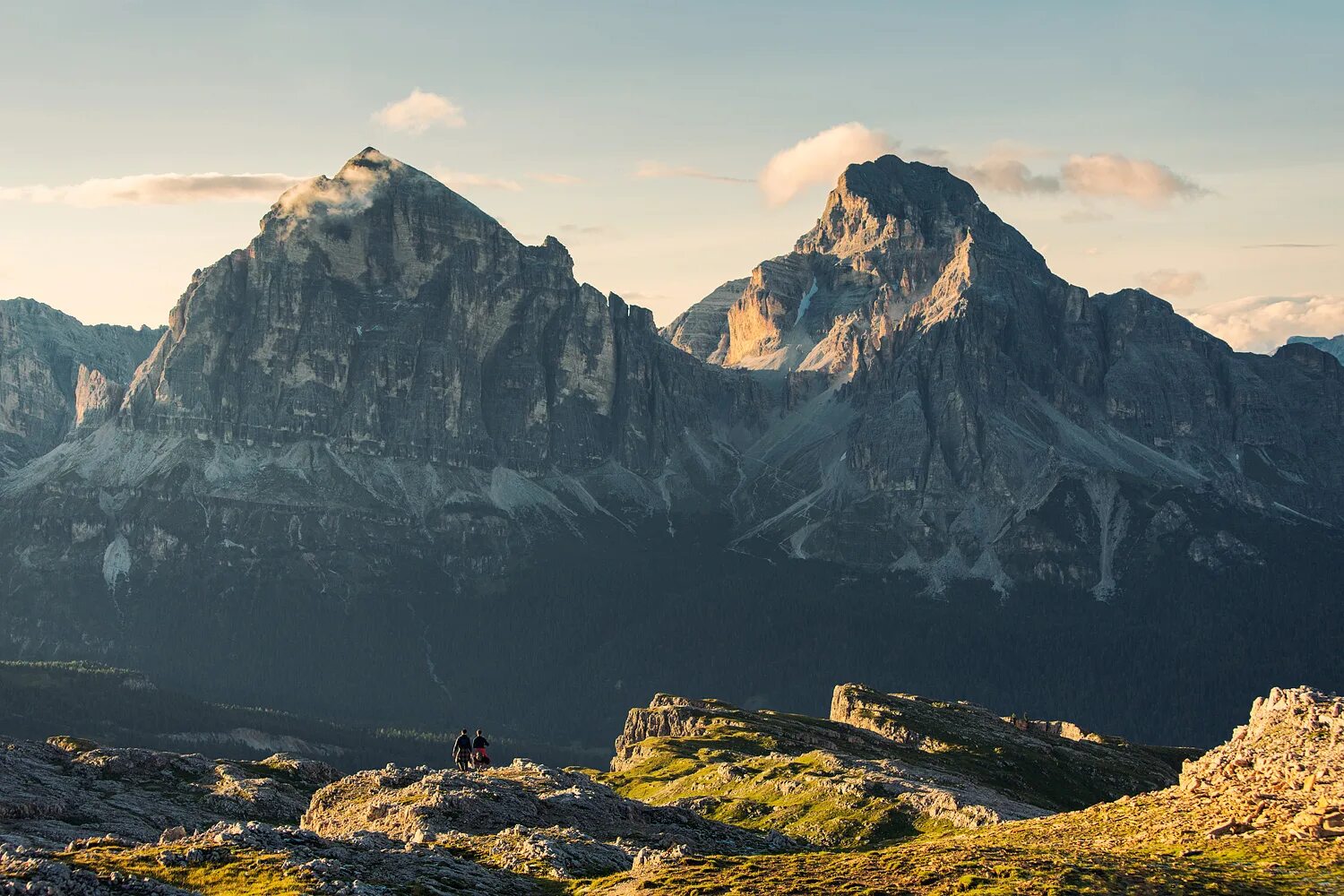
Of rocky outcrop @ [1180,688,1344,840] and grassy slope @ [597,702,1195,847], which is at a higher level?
rocky outcrop @ [1180,688,1344,840]

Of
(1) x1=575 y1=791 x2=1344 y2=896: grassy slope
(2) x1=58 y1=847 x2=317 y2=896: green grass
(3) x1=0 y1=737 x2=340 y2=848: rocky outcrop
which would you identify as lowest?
(3) x1=0 y1=737 x2=340 y2=848: rocky outcrop

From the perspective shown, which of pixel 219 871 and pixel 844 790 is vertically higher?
pixel 219 871

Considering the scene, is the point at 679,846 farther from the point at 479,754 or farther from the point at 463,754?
the point at 463,754

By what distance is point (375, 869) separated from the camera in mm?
81875

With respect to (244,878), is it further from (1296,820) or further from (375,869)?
(1296,820)

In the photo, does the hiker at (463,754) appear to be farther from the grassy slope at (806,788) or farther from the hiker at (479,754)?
the grassy slope at (806,788)

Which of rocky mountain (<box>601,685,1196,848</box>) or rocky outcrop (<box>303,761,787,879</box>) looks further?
rocky mountain (<box>601,685,1196,848</box>)

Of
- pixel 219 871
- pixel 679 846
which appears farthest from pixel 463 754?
pixel 219 871

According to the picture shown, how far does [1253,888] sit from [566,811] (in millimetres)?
48688

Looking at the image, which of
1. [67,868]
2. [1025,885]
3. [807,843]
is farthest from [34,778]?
[1025,885]

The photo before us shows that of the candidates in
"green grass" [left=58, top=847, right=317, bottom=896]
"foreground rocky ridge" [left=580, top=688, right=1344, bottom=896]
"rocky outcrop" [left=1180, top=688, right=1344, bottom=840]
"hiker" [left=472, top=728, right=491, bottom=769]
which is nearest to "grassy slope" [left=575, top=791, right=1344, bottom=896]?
"foreground rocky ridge" [left=580, top=688, right=1344, bottom=896]

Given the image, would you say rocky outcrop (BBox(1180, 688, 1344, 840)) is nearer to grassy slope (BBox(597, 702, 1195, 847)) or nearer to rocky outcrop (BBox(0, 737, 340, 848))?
grassy slope (BBox(597, 702, 1195, 847))

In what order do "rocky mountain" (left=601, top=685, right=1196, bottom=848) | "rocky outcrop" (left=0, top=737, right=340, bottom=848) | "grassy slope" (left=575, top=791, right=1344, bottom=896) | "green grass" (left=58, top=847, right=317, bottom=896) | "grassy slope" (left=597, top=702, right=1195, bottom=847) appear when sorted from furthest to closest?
"grassy slope" (left=597, top=702, right=1195, bottom=847) → "rocky mountain" (left=601, top=685, right=1196, bottom=848) → "rocky outcrop" (left=0, top=737, right=340, bottom=848) → "green grass" (left=58, top=847, right=317, bottom=896) → "grassy slope" (left=575, top=791, right=1344, bottom=896)

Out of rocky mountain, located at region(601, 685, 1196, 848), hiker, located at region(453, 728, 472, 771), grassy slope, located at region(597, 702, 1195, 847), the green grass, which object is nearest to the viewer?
the green grass
